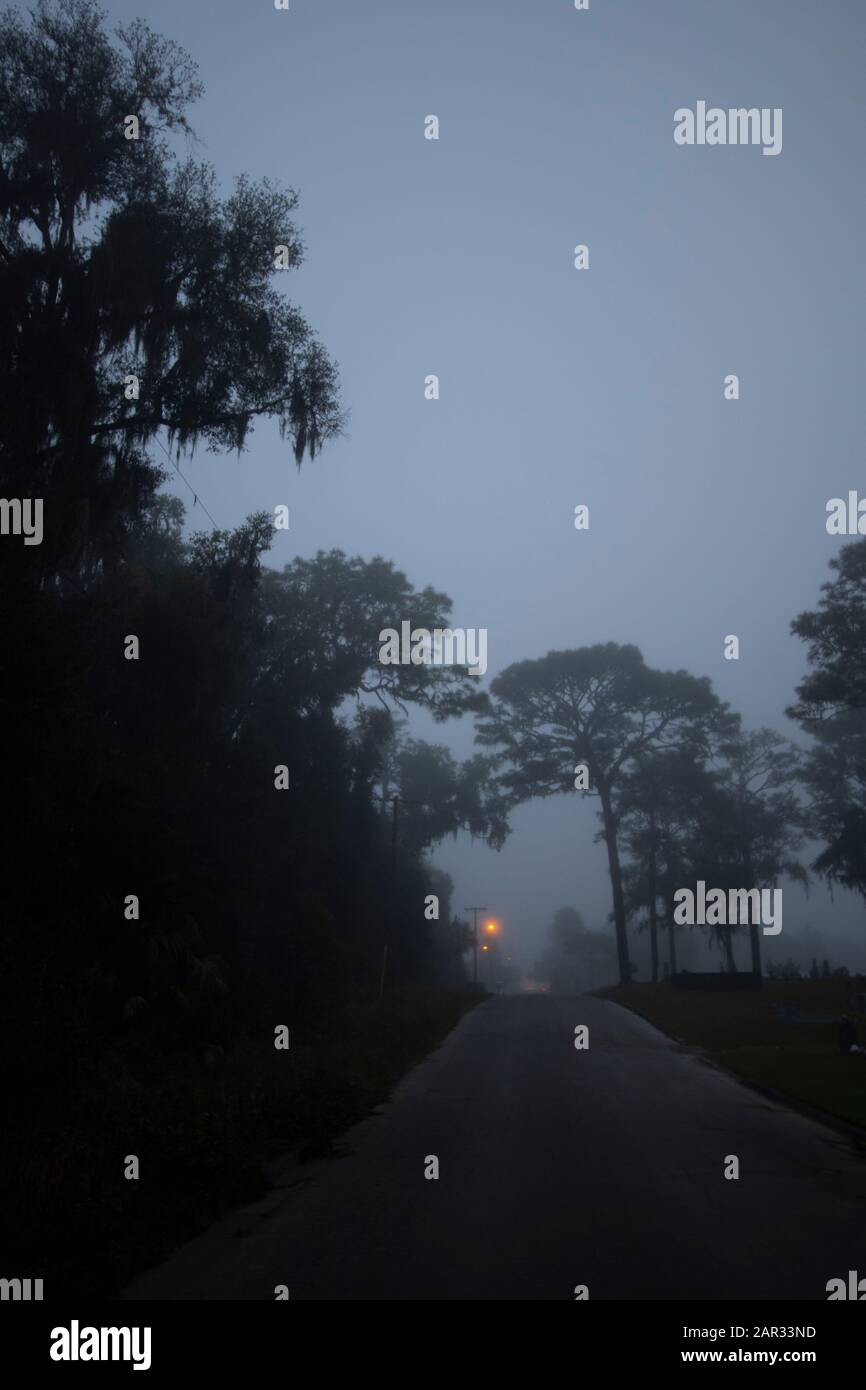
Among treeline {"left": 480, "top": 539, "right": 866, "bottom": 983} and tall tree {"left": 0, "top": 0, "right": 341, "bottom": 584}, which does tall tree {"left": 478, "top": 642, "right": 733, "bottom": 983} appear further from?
tall tree {"left": 0, "top": 0, "right": 341, "bottom": 584}

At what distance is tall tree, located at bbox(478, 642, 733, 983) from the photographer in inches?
2015

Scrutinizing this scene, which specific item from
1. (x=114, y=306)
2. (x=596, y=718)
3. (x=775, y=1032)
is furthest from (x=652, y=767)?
(x=114, y=306)

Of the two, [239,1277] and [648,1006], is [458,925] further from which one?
[239,1277]

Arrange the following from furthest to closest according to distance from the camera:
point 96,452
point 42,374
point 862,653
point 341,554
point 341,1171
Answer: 1. point 341,554
2. point 862,653
3. point 96,452
4. point 42,374
5. point 341,1171

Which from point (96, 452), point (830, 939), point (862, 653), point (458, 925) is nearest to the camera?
point (96, 452)

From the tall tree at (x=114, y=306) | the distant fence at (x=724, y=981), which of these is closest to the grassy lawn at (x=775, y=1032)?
the distant fence at (x=724, y=981)

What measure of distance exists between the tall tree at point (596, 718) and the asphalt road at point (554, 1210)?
Answer: 34.6 m

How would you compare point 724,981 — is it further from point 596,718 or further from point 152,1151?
point 152,1151

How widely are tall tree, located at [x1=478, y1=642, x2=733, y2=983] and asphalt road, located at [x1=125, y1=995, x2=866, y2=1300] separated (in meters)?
34.6

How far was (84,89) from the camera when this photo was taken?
18.4 meters

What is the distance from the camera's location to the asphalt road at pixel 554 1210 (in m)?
7.43

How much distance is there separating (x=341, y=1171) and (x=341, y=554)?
120 feet
